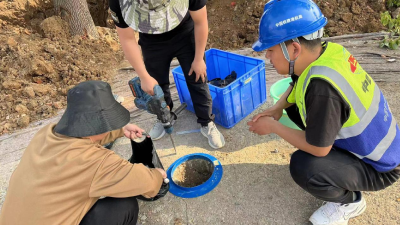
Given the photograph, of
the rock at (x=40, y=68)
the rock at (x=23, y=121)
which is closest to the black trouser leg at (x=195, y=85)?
the rock at (x=23, y=121)

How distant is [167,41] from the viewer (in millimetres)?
2469

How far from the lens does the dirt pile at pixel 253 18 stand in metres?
4.65

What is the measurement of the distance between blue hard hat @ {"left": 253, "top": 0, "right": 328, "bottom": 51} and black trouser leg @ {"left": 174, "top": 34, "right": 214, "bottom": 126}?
1.00 m

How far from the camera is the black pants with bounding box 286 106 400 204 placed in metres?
1.69

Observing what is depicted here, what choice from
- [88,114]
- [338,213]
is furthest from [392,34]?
[88,114]

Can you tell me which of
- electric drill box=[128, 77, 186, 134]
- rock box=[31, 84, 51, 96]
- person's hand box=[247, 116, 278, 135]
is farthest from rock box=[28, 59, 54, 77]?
person's hand box=[247, 116, 278, 135]

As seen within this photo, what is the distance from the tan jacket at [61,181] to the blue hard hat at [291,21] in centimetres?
117

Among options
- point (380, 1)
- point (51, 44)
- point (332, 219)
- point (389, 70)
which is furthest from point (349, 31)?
point (51, 44)

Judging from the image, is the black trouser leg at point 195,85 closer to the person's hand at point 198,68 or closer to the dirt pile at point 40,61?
the person's hand at point 198,68

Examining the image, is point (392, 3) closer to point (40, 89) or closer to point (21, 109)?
point (40, 89)

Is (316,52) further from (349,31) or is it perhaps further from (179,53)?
(349,31)

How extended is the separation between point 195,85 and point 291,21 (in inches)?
49.4

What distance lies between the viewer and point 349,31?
15.2ft

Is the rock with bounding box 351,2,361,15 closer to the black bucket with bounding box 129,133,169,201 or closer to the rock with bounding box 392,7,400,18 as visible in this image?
the rock with bounding box 392,7,400,18
